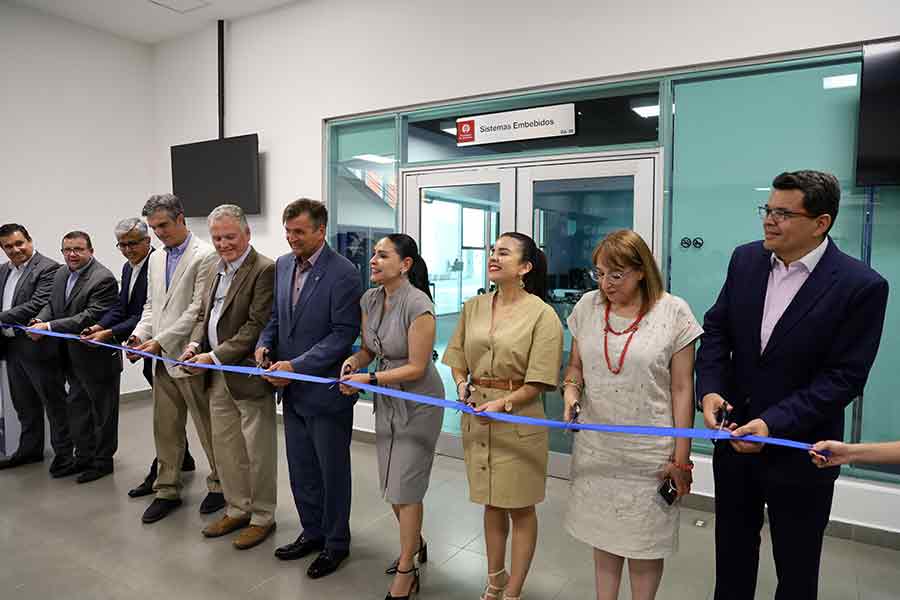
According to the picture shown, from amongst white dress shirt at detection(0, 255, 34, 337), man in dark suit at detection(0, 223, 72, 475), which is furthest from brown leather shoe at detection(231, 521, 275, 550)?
white dress shirt at detection(0, 255, 34, 337)

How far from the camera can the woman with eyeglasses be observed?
6.70ft

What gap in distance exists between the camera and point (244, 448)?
341cm

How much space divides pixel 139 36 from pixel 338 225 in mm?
3410

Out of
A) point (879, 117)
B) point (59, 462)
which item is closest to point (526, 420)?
point (879, 117)

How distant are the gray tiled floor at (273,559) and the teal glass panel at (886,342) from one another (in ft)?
2.30

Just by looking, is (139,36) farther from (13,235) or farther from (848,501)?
(848,501)

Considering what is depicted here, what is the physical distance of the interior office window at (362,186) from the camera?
529 centimetres

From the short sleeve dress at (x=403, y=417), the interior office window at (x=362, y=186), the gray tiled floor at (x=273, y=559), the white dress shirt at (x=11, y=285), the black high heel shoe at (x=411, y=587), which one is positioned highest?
the interior office window at (x=362, y=186)

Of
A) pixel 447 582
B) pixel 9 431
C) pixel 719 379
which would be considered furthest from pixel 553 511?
pixel 9 431

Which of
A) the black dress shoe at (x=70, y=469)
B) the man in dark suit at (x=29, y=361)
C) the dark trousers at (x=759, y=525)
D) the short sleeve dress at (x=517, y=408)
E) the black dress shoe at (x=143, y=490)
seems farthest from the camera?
the man in dark suit at (x=29, y=361)

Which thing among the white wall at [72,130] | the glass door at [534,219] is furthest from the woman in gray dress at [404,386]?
the white wall at [72,130]

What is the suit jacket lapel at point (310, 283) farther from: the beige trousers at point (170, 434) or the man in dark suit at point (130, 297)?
the man in dark suit at point (130, 297)

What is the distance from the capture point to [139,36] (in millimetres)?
6566

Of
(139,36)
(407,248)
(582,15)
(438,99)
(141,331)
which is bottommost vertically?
(141,331)
